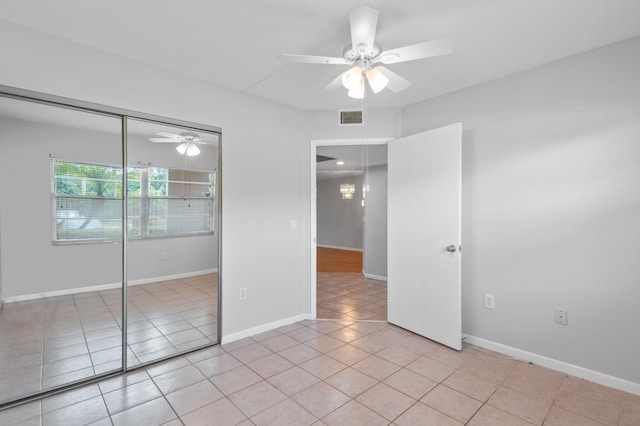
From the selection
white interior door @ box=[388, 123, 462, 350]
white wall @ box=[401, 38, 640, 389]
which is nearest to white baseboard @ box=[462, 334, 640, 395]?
white wall @ box=[401, 38, 640, 389]

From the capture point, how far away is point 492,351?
2891 millimetres

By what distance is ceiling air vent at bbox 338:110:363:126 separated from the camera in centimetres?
364

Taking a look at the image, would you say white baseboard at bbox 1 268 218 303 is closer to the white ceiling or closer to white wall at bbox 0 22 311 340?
white wall at bbox 0 22 311 340

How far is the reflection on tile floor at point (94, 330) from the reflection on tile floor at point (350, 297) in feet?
5.28

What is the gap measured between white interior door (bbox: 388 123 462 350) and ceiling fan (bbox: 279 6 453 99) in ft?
3.70

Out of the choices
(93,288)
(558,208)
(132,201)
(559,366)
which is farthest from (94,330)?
(558,208)

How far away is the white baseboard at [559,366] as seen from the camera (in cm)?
224

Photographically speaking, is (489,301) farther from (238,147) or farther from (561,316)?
(238,147)

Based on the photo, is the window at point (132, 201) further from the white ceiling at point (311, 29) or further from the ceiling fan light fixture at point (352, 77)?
the ceiling fan light fixture at point (352, 77)

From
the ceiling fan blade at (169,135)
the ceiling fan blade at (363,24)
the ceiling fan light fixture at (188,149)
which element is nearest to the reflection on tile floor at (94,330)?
the ceiling fan light fixture at (188,149)

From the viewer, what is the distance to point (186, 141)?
2.86 metres

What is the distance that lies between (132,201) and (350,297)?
10.7 feet

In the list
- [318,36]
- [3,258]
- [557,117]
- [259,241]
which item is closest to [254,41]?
[318,36]

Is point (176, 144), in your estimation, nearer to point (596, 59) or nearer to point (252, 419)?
point (252, 419)
